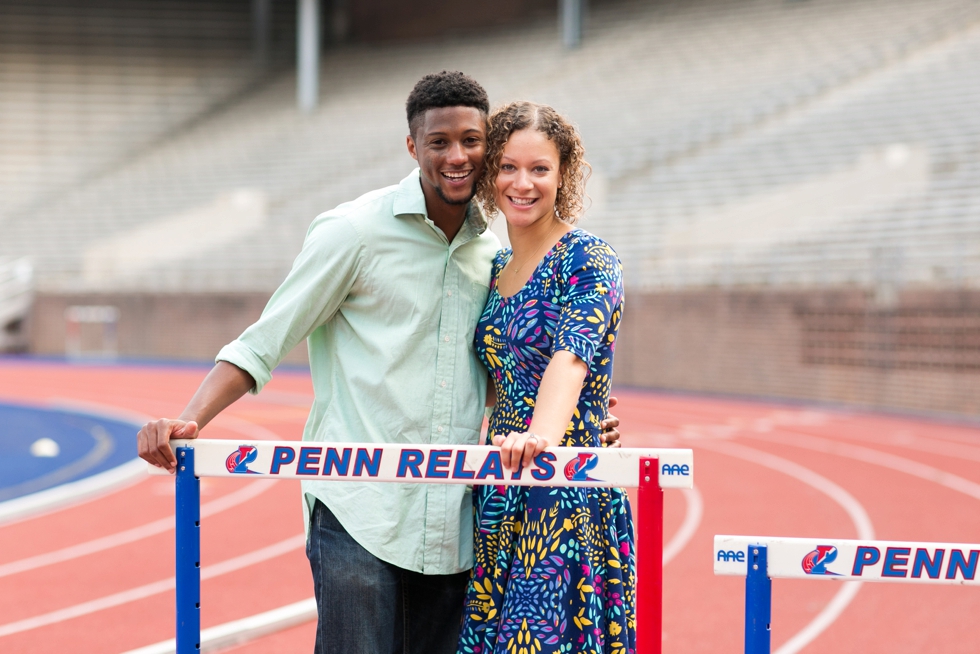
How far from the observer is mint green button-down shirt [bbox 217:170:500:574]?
257 cm

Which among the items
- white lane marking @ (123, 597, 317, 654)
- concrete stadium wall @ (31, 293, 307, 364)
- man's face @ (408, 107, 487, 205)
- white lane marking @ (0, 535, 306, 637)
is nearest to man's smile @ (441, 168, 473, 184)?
man's face @ (408, 107, 487, 205)

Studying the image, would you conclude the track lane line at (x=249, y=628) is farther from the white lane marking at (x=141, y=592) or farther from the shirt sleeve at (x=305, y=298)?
the shirt sleeve at (x=305, y=298)

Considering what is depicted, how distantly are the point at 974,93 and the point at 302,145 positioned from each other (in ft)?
57.6

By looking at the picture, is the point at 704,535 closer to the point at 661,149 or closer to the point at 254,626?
the point at 254,626

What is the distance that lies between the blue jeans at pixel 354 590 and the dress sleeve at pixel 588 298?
2.40ft

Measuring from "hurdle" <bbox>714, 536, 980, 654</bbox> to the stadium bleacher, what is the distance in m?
12.6

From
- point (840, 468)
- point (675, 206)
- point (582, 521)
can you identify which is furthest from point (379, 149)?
point (582, 521)

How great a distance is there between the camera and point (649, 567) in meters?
2.33

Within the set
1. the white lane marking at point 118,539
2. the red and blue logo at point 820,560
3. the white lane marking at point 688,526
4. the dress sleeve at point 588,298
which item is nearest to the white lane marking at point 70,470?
the white lane marking at point 118,539

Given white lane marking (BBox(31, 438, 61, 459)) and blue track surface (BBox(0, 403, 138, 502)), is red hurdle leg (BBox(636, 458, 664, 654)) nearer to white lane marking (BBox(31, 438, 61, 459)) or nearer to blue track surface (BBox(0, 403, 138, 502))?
blue track surface (BBox(0, 403, 138, 502))

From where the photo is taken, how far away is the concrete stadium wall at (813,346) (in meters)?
13.6

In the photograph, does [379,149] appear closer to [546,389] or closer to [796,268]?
[796,268]

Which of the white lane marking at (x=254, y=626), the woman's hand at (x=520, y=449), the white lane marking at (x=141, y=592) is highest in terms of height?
the woman's hand at (x=520, y=449)

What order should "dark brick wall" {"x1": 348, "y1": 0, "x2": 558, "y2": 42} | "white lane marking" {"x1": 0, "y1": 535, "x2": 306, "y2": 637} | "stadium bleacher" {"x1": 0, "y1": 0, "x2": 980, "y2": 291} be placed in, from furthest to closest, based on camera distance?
1. "dark brick wall" {"x1": 348, "y1": 0, "x2": 558, "y2": 42}
2. "stadium bleacher" {"x1": 0, "y1": 0, "x2": 980, "y2": 291}
3. "white lane marking" {"x1": 0, "y1": 535, "x2": 306, "y2": 637}
